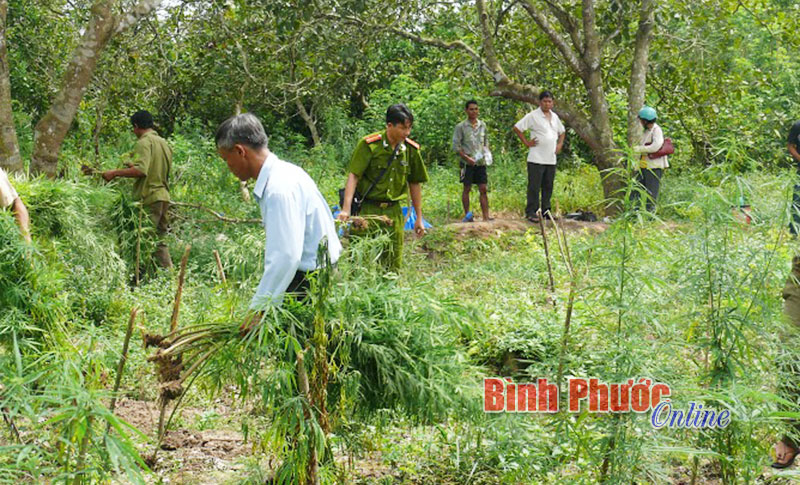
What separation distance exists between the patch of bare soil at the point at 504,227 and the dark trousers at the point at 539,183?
0.26 metres

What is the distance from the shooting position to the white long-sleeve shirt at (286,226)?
3.16 m

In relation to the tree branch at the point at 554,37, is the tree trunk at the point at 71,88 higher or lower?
lower

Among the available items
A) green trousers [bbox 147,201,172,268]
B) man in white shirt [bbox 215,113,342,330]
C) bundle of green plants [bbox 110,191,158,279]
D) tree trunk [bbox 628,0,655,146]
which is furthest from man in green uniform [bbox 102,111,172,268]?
tree trunk [bbox 628,0,655,146]

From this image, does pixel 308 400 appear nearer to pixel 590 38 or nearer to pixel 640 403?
pixel 640 403

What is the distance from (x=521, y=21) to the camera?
11.9 meters

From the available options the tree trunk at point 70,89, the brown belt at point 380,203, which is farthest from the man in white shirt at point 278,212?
the tree trunk at point 70,89

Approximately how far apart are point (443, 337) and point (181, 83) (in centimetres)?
1333

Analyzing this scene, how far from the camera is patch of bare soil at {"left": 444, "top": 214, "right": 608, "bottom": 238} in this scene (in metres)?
9.77

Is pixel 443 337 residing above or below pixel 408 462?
above

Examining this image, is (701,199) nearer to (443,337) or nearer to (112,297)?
(443,337)

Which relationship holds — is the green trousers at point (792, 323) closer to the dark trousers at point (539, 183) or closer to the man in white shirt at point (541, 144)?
the man in white shirt at point (541, 144)

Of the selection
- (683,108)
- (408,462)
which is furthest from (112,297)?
(683,108)

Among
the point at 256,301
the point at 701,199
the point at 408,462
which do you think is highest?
the point at 701,199

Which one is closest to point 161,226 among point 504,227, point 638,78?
point 504,227
